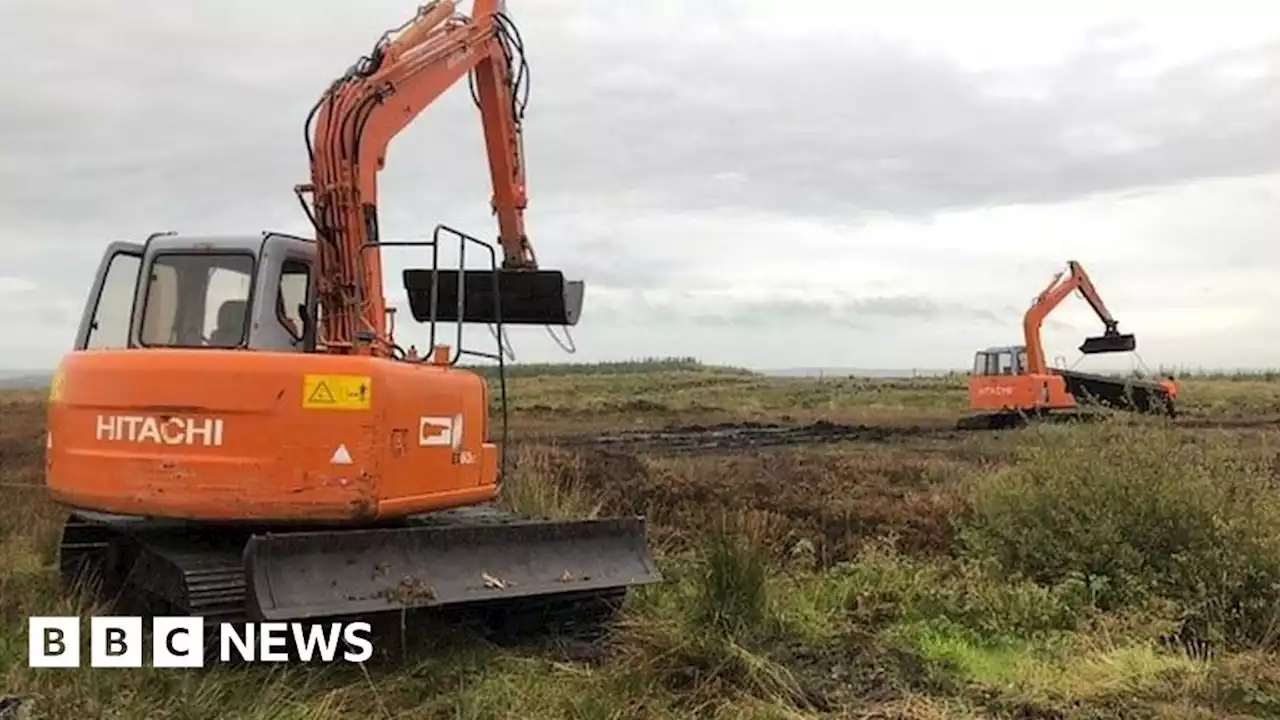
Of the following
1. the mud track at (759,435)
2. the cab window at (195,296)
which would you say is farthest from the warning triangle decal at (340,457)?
the mud track at (759,435)

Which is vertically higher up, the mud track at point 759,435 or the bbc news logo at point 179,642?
the mud track at point 759,435

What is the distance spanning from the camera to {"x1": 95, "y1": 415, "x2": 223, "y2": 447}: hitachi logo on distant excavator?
7297 mm

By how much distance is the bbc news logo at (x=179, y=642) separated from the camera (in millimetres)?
6988

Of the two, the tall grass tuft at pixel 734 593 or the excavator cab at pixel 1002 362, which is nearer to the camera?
the tall grass tuft at pixel 734 593

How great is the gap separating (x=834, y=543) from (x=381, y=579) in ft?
18.5

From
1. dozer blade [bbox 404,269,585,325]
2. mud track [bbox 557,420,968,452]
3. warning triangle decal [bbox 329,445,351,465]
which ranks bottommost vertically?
mud track [bbox 557,420,968,452]

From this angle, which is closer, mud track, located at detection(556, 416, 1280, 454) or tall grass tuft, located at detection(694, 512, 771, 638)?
tall grass tuft, located at detection(694, 512, 771, 638)

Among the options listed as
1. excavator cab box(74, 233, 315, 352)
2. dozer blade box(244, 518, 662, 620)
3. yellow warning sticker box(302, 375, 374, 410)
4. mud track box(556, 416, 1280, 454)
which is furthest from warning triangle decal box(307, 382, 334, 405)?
mud track box(556, 416, 1280, 454)

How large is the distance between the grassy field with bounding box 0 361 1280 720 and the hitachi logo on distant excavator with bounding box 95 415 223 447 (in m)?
1.34

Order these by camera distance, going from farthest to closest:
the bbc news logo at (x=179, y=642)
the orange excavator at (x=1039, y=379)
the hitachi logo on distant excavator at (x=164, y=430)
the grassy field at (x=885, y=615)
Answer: the orange excavator at (x=1039, y=379)
the hitachi logo on distant excavator at (x=164, y=430)
the bbc news logo at (x=179, y=642)
the grassy field at (x=885, y=615)

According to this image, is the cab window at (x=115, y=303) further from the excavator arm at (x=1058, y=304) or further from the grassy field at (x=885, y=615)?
the excavator arm at (x=1058, y=304)

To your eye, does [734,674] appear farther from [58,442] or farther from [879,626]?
[58,442]

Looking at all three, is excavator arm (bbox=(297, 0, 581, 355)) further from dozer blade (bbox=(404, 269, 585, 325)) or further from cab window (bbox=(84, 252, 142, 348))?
cab window (bbox=(84, 252, 142, 348))

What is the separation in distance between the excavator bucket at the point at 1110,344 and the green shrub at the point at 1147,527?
84.1 ft
